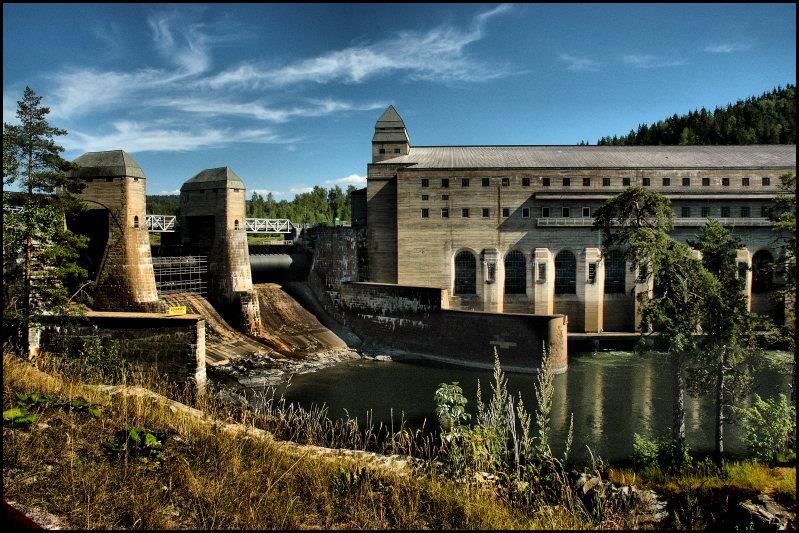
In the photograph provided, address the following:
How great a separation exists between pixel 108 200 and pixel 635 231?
2387 centimetres

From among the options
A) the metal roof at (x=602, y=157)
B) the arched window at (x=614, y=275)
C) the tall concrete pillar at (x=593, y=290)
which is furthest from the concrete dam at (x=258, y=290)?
the arched window at (x=614, y=275)

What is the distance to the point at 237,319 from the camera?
29297 mm

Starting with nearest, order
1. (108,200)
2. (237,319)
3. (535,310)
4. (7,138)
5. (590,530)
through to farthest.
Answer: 1. (590,530)
2. (7,138)
3. (108,200)
4. (237,319)
5. (535,310)

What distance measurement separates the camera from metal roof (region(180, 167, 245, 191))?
3008 centimetres

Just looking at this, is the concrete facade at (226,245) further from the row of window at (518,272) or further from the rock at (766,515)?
the rock at (766,515)

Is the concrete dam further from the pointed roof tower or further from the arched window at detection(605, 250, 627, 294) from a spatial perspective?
the arched window at detection(605, 250, 627, 294)

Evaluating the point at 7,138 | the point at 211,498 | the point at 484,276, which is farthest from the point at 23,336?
the point at 484,276

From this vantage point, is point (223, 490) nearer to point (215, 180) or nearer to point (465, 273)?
point (215, 180)

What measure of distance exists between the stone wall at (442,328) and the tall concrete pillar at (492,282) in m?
4.29

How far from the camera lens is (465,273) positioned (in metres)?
33.7

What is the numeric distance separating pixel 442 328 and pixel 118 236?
1796 centimetres

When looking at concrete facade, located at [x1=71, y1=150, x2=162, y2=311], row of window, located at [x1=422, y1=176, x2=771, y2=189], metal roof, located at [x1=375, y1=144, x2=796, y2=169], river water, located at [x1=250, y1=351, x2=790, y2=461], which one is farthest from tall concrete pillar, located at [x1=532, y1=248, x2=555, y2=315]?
concrete facade, located at [x1=71, y1=150, x2=162, y2=311]

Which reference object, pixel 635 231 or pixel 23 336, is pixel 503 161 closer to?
pixel 635 231

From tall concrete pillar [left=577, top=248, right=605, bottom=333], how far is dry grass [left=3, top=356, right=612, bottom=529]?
93.7 ft
